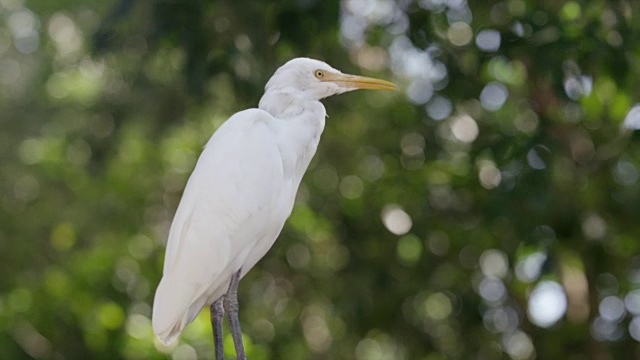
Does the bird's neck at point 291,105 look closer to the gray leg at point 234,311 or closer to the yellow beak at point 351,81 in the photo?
the yellow beak at point 351,81

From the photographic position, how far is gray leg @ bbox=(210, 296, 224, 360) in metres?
2.50

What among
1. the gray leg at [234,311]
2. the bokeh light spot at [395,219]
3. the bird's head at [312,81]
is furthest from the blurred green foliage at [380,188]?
the gray leg at [234,311]

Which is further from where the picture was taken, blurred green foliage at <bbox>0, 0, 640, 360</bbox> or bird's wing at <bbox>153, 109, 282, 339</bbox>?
blurred green foliage at <bbox>0, 0, 640, 360</bbox>

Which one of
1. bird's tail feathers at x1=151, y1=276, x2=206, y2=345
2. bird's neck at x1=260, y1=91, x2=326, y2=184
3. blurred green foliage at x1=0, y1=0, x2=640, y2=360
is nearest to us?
bird's tail feathers at x1=151, y1=276, x2=206, y2=345

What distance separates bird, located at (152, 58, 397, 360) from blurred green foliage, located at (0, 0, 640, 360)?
90cm

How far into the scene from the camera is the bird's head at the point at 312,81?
2.64 meters

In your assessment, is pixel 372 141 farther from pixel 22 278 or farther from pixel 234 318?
pixel 234 318

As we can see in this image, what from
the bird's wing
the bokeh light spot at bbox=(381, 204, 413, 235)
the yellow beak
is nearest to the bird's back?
the bird's wing

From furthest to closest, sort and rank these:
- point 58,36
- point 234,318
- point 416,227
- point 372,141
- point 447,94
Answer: point 58,36, point 372,141, point 416,227, point 447,94, point 234,318

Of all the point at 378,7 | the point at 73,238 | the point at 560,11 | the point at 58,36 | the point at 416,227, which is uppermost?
the point at 560,11

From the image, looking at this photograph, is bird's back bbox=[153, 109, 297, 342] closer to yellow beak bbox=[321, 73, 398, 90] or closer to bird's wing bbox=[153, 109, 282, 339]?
bird's wing bbox=[153, 109, 282, 339]

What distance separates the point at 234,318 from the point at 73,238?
2.77 meters

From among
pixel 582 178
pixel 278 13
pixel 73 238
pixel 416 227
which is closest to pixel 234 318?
pixel 278 13

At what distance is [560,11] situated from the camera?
4086 mm
